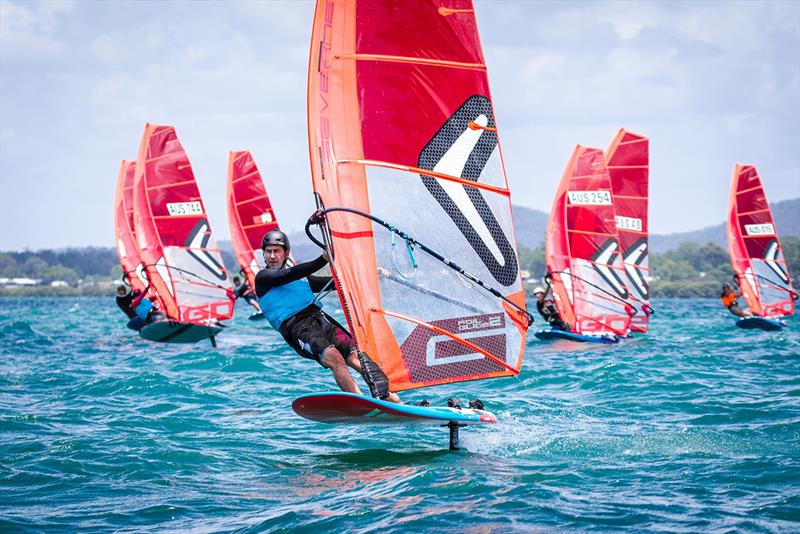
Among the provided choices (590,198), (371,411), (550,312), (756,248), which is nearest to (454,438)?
(371,411)

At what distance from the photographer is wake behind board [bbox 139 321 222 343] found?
2064cm

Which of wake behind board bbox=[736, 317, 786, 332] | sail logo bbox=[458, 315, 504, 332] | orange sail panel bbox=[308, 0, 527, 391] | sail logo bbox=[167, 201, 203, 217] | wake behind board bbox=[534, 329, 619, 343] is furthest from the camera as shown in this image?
wake behind board bbox=[736, 317, 786, 332]

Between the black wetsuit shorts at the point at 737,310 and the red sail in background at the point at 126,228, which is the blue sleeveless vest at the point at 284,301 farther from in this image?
the black wetsuit shorts at the point at 737,310

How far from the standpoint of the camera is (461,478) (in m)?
6.27

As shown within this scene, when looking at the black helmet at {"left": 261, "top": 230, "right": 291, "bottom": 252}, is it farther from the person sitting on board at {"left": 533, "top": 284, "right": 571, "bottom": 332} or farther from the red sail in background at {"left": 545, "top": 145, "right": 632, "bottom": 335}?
the person sitting on board at {"left": 533, "top": 284, "right": 571, "bottom": 332}

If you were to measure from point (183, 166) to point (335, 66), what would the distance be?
51.7 ft

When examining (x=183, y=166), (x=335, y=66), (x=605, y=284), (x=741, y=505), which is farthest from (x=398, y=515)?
(x=183, y=166)

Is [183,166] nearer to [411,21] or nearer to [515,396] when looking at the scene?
[515,396]

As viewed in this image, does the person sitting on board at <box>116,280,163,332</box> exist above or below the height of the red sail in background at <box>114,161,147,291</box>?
below

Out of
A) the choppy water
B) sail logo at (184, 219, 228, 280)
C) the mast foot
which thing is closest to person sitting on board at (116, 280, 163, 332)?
sail logo at (184, 219, 228, 280)

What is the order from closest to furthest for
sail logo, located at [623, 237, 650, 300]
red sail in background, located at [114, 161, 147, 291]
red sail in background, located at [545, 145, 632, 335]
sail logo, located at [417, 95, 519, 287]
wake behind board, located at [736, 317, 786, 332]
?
sail logo, located at [417, 95, 519, 287]
red sail in background, located at [545, 145, 632, 335]
sail logo, located at [623, 237, 650, 300]
wake behind board, located at [736, 317, 786, 332]
red sail in background, located at [114, 161, 147, 291]

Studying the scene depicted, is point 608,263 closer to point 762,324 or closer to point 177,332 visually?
point 762,324

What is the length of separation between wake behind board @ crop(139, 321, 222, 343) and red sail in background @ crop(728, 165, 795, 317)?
53.8ft

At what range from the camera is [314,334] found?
7.26 meters
